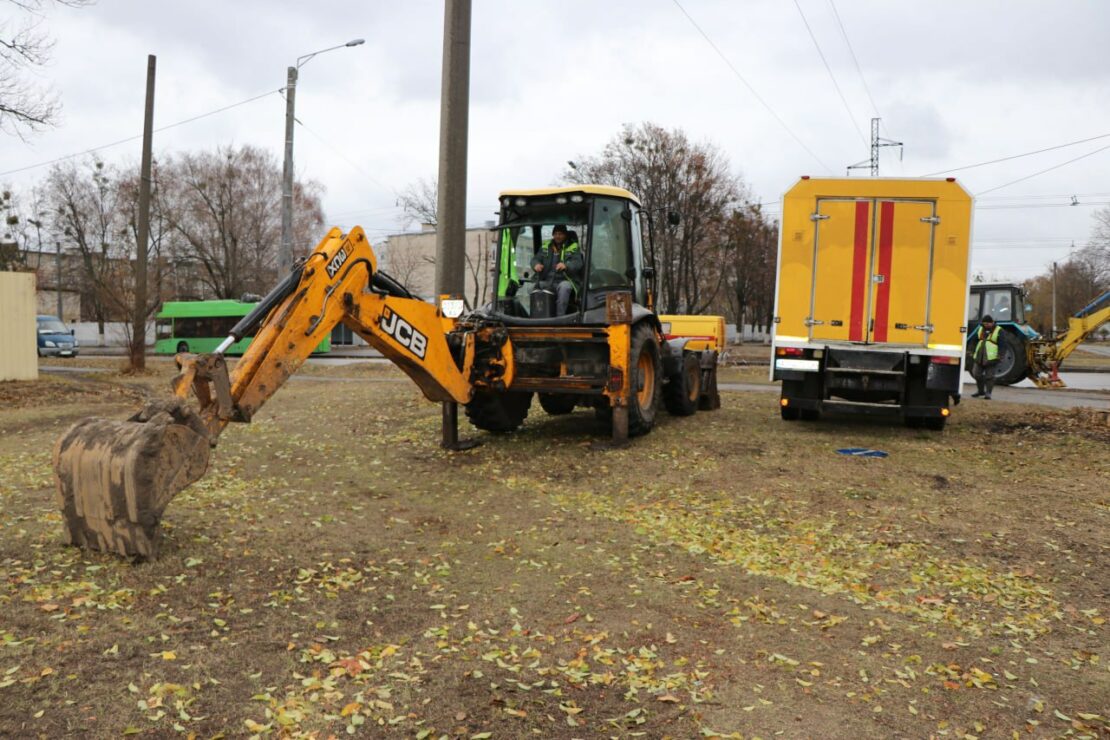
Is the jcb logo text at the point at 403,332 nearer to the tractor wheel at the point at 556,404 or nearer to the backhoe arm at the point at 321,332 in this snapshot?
the backhoe arm at the point at 321,332

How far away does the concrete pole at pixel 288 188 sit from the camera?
21927mm

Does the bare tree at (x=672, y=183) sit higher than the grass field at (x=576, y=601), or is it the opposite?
the bare tree at (x=672, y=183)

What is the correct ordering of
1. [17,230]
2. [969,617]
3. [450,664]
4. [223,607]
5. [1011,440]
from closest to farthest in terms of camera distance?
1. [450,664]
2. [223,607]
3. [969,617]
4. [1011,440]
5. [17,230]

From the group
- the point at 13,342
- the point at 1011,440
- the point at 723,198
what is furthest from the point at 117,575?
the point at 723,198

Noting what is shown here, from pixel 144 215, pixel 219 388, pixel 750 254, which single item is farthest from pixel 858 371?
pixel 750 254

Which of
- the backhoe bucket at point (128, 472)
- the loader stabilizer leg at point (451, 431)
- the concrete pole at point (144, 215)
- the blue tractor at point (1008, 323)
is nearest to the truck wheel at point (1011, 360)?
the blue tractor at point (1008, 323)

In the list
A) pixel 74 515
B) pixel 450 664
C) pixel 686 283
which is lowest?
pixel 450 664

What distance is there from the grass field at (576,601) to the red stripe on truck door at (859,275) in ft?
7.22

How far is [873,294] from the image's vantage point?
429 inches

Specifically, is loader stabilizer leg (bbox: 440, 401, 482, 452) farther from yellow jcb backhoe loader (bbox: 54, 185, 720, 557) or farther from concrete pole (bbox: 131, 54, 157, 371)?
concrete pole (bbox: 131, 54, 157, 371)

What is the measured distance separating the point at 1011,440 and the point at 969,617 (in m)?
6.74

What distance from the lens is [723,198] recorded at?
35.7 m

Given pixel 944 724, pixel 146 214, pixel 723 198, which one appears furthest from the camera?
pixel 723 198

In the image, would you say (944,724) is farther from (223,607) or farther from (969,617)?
(223,607)
